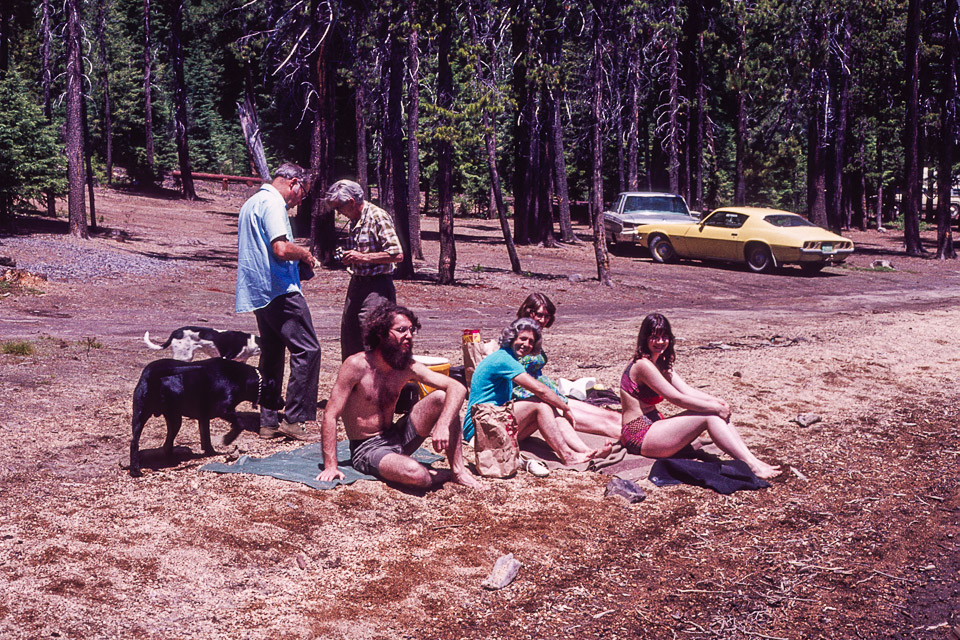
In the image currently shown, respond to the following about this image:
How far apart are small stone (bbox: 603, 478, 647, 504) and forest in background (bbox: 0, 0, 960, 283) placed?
11940 mm

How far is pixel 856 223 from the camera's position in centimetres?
4338

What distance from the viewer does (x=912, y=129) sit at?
88.6ft

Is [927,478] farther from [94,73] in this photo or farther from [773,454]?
[94,73]

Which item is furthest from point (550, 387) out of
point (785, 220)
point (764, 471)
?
point (785, 220)

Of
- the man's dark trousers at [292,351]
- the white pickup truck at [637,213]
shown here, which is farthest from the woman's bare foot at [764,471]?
the white pickup truck at [637,213]

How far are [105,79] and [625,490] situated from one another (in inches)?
1721

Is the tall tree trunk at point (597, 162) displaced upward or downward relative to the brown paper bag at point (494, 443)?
upward

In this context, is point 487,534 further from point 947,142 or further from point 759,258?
point 947,142

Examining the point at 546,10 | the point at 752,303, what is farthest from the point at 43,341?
the point at 546,10

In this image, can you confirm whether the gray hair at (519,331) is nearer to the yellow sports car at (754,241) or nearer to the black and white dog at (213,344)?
the black and white dog at (213,344)

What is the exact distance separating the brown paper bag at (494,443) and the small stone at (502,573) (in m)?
1.43

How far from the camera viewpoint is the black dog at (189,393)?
6.02 m

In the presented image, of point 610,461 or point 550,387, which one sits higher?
point 550,387

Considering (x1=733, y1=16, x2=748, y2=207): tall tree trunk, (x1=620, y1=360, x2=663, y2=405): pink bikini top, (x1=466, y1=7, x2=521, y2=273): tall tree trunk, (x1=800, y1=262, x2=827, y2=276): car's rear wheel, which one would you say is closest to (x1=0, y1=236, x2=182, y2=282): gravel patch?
(x1=466, y1=7, x2=521, y2=273): tall tree trunk
